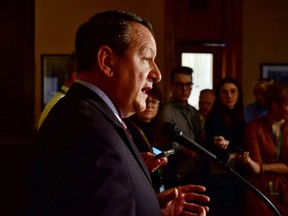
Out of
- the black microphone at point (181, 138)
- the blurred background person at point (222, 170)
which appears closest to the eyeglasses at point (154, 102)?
the blurred background person at point (222, 170)

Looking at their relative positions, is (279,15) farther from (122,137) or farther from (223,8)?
(122,137)

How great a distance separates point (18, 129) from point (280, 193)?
207cm

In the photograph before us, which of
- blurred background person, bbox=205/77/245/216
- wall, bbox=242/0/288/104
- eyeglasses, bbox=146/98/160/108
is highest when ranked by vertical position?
wall, bbox=242/0/288/104

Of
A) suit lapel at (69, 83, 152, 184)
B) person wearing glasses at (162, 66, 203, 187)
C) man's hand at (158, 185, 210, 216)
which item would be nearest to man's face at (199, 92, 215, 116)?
person wearing glasses at (162, 66, 203, 187)

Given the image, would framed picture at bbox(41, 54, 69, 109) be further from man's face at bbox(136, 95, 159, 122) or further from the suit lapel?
the suit lapel

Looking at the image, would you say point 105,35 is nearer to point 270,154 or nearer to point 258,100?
point 270,154

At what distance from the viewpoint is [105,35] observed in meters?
1.06

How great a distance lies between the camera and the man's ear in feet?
3.48

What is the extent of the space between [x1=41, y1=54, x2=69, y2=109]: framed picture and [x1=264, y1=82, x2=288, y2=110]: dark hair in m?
3.07

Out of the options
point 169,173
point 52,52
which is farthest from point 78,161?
point 52,52

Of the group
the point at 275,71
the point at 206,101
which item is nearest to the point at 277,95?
the point at 206,101

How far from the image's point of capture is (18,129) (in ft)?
12.3

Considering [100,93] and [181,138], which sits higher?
→ [100,93]

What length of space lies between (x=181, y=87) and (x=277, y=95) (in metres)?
0.71
